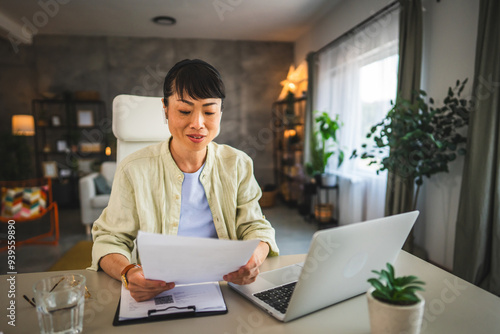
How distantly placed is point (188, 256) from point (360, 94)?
342cm

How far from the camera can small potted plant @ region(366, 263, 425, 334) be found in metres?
0.55

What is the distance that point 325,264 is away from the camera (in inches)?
24.2

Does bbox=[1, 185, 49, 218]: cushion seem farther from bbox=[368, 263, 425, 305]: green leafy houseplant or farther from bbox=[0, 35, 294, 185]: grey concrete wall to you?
bbox=[368, 263, 425, 305]: green leafy houseplant

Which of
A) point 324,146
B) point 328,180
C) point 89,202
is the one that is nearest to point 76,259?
point 89,202

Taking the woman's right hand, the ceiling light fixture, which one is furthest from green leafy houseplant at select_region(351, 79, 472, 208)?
the ceiling light fixture

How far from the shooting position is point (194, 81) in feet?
3.22

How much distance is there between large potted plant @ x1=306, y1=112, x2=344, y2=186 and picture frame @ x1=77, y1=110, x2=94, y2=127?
12.0 feet

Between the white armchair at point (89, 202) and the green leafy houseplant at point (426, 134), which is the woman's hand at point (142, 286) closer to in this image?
the green leafy houseplant at point (426, 134)

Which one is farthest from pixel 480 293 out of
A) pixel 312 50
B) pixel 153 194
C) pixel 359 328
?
pixel 312 50

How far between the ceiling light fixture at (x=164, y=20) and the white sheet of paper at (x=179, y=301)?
14.8 ft

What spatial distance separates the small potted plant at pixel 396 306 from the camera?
1.79 feet

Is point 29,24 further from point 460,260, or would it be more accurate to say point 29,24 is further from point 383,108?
point 460,260

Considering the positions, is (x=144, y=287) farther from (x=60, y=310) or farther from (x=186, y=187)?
(x=186, y=187)

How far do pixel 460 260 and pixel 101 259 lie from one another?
7.33 ft
